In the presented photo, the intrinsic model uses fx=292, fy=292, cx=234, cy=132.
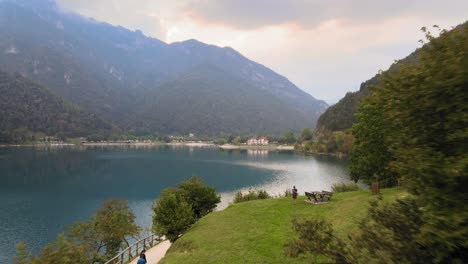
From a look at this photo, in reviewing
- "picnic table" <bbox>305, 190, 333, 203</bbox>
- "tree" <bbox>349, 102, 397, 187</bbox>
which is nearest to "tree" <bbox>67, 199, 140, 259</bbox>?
"picnic table" <bbox>305, 190, 333, 203</bbox>

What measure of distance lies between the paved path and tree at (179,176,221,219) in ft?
14.4

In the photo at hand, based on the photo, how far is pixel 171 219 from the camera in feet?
80.8

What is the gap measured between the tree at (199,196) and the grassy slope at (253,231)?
5461 millimetres

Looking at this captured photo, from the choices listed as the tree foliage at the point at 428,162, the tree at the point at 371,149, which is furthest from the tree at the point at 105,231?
the tree foliage at the point at 428,162

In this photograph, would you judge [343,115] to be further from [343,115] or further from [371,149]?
[371,149]

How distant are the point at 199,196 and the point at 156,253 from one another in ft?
24.0

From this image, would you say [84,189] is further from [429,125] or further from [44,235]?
[429,125]

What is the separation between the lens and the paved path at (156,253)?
79.2 feet

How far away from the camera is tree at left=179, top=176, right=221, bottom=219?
101 feet

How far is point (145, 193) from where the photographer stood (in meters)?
68.7

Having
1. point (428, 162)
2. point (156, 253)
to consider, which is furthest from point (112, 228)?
point (428, 162)

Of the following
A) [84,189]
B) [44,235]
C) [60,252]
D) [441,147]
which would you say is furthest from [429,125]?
[84,189]

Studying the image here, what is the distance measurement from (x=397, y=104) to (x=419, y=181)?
149 cm

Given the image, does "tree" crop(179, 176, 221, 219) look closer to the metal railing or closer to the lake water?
the metal railing
